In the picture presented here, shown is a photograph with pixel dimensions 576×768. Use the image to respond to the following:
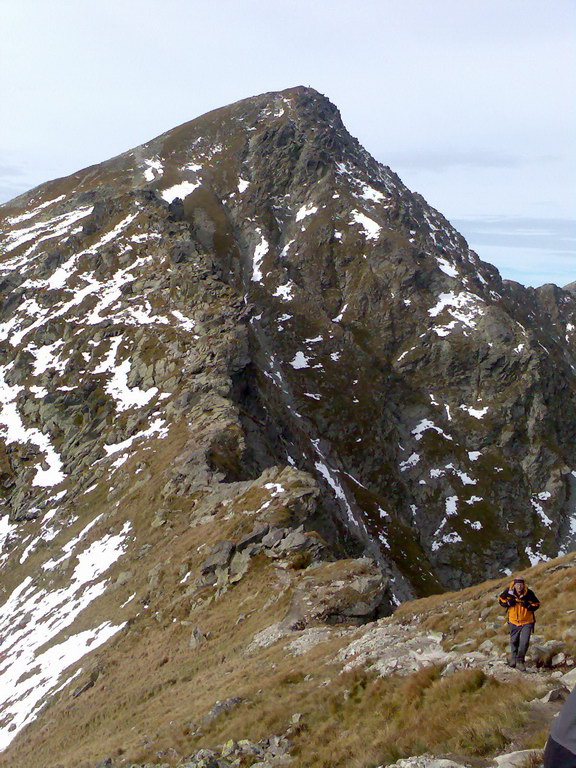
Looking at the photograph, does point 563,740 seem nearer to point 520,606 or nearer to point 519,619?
point 519,619

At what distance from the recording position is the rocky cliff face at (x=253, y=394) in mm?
39500

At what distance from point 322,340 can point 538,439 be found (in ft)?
179

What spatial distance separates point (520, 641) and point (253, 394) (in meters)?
60.9

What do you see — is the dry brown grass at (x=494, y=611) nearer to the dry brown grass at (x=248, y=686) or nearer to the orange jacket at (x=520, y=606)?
the dry brown grass at (x=248, y=686)

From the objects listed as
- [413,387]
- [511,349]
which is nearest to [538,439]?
[511,349]

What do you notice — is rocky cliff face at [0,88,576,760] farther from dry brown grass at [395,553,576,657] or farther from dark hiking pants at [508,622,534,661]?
dark hiking pants at [508,622,534,661]

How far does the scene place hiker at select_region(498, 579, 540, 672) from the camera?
41.1 ft

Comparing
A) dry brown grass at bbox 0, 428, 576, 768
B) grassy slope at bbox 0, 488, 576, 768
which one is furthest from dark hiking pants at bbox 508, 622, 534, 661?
dry brown grass at bbox 0, 428, 576, 768

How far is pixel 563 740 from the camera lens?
5.25 m

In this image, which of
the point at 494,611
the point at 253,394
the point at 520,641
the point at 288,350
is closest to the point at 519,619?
the point at 520,641

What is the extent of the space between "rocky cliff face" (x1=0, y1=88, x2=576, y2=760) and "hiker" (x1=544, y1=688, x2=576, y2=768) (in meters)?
20.2

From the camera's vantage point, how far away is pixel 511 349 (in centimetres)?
12638

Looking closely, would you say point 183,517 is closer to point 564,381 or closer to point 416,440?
point 416,440

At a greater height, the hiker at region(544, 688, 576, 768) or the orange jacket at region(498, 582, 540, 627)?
the hiker at region(544, 688, 576, 768)
